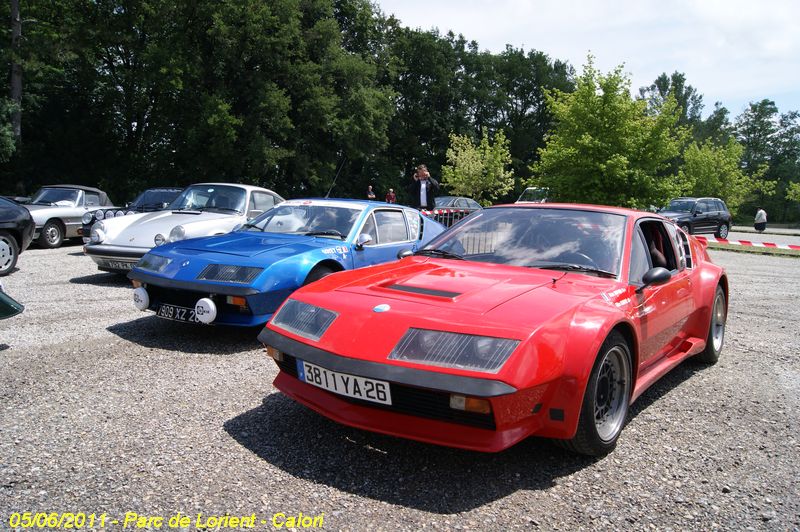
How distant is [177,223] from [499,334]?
6.71 m

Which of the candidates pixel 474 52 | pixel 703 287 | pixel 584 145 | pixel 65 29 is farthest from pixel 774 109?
pixel 703 287

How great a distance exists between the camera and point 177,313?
198 inches

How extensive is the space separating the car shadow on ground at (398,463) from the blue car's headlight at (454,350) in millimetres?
600

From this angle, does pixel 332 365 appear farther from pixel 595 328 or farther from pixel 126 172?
pixel 126 172

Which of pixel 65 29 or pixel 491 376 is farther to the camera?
pixel 65 29

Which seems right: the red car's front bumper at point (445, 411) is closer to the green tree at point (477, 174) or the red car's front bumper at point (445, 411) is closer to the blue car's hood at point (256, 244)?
the blue car's hood at point (256, 244)

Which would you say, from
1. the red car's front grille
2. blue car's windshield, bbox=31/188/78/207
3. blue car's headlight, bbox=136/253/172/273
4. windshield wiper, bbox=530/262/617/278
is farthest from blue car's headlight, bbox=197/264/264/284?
blue car's windshield, bbox=31/188/78/207

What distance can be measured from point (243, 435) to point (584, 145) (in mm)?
14943

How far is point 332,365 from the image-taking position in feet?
9.11

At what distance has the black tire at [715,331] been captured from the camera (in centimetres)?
489

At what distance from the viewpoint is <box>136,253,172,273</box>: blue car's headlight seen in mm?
5293

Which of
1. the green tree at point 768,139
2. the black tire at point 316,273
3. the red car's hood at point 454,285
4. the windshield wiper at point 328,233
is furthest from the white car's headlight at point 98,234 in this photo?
the green tree at point 768,139

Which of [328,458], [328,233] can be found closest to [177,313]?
[328,233]

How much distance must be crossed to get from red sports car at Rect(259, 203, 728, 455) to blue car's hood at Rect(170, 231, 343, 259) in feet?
5.93
